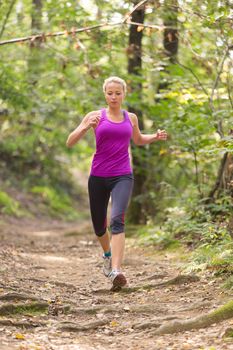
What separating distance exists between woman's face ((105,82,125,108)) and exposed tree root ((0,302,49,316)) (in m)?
2.31

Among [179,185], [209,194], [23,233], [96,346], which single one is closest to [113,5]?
[179,185]

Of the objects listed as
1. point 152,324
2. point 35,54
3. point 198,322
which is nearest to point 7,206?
point 35,54

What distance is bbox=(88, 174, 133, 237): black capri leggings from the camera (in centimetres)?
623

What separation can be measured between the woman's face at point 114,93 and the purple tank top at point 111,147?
16 centimetres

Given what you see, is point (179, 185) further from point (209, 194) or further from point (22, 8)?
point (22, 8)

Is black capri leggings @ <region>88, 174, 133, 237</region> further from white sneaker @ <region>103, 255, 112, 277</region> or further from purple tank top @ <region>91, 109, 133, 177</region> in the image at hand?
white sneaker @ <region>103, 255, 112, 277</region>

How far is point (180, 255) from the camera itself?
8.48 metres

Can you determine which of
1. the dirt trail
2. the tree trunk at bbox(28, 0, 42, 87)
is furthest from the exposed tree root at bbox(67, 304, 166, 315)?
the tree trunk at bbox(28, 0, 42, 87)

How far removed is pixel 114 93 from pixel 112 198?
1.18 metres

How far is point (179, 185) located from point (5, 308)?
323 inches

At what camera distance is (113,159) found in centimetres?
632

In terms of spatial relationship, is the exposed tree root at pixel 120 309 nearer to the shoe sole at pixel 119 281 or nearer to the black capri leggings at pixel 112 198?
the shoe sole at pixel 119 281

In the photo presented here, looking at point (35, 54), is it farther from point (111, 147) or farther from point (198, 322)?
point (198, 322)

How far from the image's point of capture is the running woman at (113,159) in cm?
621
